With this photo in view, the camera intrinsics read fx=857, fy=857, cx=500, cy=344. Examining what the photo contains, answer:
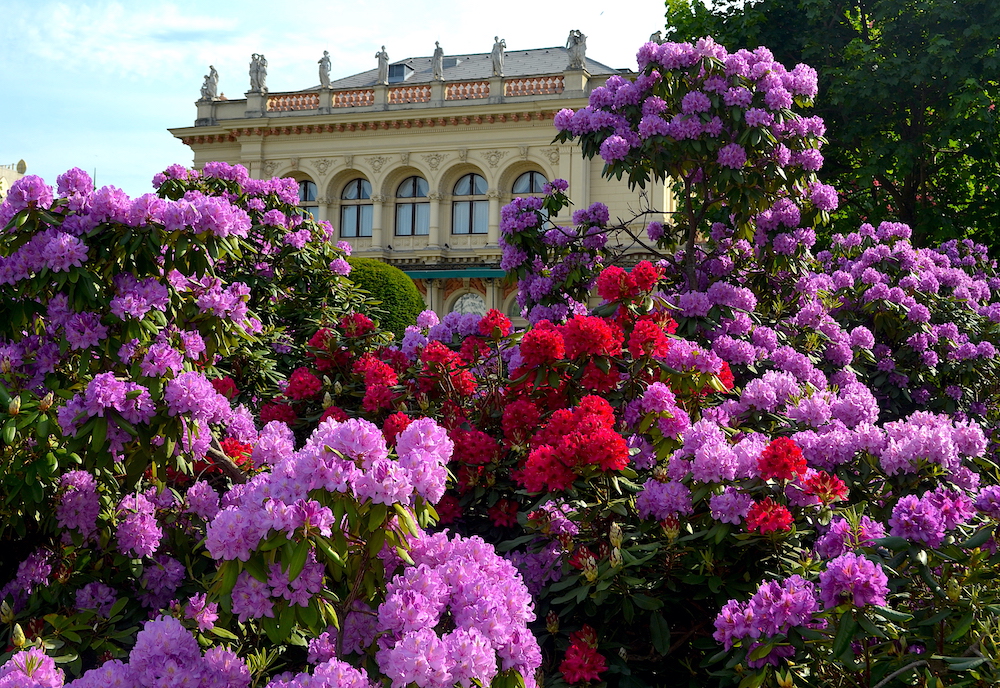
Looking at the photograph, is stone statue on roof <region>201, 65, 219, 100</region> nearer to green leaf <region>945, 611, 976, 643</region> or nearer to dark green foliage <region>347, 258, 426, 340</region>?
dark green foliage <region>347, 258, 426, 340</region>

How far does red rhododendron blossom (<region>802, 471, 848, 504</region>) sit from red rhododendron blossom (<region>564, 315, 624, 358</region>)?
1141mm

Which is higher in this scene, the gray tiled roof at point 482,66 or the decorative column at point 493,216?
the gray tiled roof at point 482,66

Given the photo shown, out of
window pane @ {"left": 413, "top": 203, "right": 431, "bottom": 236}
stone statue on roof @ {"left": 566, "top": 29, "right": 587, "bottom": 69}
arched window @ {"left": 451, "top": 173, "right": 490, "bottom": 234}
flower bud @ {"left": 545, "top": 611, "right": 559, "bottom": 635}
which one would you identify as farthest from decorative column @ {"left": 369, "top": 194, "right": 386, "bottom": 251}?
flower bud @ {"left": 545, "top": 611, "right": 559, "bottom": 635}

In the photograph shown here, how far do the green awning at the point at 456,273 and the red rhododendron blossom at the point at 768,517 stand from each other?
24.6m

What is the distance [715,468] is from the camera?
2938mm

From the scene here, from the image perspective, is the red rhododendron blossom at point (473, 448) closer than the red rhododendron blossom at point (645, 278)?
Yes

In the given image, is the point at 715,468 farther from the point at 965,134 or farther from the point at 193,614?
the point at 965,134

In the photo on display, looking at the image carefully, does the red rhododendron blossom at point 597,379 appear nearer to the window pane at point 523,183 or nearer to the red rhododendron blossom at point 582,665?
the red rhododendron blossom at point 582,665

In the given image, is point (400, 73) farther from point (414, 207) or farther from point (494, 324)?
point (494, 324)

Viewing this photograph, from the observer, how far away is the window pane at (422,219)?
28984mm

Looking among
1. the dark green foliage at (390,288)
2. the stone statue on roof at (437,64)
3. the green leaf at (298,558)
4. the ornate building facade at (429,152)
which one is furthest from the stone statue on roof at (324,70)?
the green leaf at (298,558)

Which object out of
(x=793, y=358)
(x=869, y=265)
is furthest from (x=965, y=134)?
(x=793, y=358)

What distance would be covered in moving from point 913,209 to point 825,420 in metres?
11.2

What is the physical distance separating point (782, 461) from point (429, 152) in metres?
26.6
